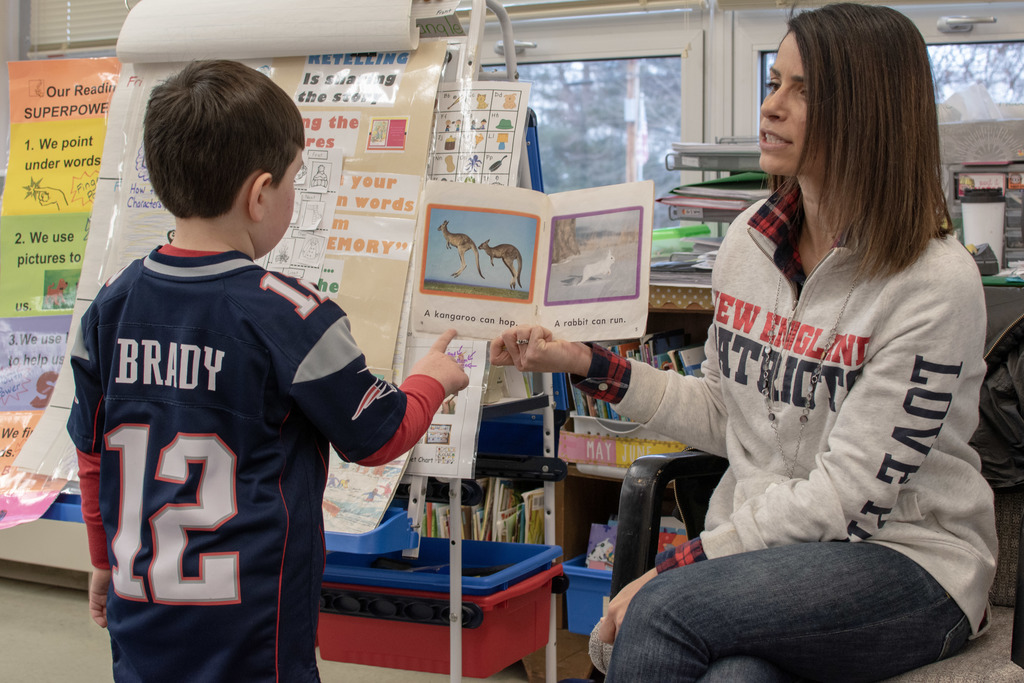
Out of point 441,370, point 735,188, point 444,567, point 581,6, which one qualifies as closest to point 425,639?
point 444,567

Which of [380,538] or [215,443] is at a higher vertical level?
[215,443]

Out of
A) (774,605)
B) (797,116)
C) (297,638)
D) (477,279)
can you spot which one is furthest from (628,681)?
(797,116)

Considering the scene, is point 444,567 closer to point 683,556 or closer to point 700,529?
point 700,529

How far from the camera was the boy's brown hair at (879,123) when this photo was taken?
1.04m

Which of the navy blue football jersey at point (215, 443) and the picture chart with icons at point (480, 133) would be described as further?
the picture chart with icons at point (480, 133)

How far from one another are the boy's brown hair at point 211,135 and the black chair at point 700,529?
561 millimetres

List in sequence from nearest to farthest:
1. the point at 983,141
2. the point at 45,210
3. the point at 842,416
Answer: the point at 842,416
the point at 983,141
the point at 45,210

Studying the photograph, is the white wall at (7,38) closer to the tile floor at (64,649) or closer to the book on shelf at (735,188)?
the tile floor at (64,649)

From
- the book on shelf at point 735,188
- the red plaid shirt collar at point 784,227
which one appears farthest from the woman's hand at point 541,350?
the book on shelf at point 735,188

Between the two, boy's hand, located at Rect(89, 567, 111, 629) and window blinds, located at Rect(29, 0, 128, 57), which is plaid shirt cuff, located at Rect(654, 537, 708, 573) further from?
window blinds, located at Rect(29, 0, 128, 57)

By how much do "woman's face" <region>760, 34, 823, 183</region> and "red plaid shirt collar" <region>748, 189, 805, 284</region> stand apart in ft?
0.17

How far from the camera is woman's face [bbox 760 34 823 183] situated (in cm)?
110

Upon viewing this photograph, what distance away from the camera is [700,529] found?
1.29 m

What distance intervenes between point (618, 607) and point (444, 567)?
2.52 feet
